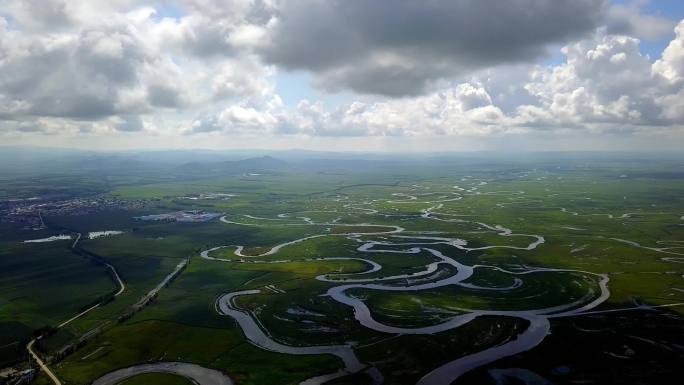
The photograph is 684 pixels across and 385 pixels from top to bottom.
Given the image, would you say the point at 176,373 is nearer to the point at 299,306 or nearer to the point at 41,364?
the point at 41,364

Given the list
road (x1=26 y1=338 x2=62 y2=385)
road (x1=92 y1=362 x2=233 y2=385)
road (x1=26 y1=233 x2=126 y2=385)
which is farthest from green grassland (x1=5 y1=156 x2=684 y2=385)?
road (x1=92 y1=362 x2=233 y2=385)

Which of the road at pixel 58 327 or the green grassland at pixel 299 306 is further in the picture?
the green grassland at pixel 299 306

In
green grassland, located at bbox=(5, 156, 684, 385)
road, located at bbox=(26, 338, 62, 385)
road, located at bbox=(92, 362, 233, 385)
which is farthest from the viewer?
green grassland, located at bbox=(5, 156, 684, 385)

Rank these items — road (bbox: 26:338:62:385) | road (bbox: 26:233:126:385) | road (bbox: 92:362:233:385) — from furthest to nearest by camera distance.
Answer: road (bbox: 26:233:126:385) < road (bbox: 26:338:62:385) < road (bbox: 92:362:233:385)

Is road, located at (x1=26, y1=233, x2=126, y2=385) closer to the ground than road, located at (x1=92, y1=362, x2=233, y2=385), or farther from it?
closer to the ground

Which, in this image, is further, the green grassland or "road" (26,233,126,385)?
the green grassland

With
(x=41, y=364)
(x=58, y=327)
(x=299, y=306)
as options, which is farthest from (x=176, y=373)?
(x=299, y=306)

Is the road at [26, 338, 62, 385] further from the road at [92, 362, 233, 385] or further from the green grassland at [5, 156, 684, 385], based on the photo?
the road at [92, 362, 233, 385]

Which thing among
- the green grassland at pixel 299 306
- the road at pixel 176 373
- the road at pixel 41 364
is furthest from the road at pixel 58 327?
the road at pixel 176 373

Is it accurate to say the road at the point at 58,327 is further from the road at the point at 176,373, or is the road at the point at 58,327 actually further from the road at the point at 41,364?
the road at the point at 176,373

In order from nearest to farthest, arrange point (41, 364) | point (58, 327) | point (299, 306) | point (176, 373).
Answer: point (176, 373) < point (41, 364) < point (58, 327) < point (299, 306)

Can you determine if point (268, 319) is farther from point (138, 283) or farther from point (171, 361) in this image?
point (138, 283)
